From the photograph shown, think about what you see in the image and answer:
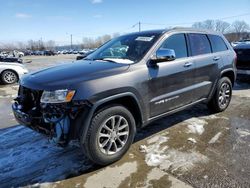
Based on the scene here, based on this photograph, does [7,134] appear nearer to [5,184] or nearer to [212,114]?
[5,184]

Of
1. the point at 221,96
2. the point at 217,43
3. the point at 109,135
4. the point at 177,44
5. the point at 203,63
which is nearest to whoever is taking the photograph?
the point at 109,135

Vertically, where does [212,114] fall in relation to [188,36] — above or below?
below

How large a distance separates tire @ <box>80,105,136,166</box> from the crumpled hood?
0.47m

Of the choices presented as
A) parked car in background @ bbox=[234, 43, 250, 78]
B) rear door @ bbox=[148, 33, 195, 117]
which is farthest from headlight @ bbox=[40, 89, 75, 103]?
parked car in background @ bbox=[234, 43, 250, 78]

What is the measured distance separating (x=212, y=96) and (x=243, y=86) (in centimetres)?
402

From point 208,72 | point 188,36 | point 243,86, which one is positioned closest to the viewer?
point 188,36

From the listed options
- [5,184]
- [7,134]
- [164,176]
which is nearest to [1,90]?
[7,134]

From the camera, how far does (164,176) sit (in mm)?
3254

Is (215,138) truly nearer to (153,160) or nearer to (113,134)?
(153,160)

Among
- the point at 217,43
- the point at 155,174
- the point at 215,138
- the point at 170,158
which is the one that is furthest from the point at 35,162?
the point at 217,43

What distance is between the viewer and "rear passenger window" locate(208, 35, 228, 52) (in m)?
5.36

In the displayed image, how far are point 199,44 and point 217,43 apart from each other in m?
0.75

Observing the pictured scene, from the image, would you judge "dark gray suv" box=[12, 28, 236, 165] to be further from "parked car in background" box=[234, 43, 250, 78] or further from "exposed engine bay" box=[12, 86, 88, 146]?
"parked car in background" box=[234, 43, 250, 78]

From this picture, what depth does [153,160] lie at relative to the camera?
367 centimetres
